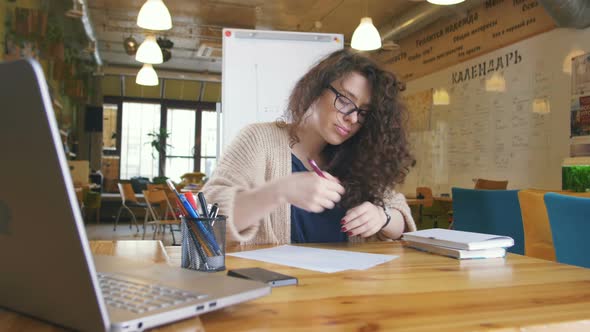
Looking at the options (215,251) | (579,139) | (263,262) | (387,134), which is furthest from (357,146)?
(579,139)

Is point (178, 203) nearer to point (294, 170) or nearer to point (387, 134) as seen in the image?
point (294, 170)

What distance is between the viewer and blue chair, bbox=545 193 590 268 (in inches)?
68.0

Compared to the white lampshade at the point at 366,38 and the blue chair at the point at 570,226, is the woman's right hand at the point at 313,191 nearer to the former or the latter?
the blue chair at the point at 570,226

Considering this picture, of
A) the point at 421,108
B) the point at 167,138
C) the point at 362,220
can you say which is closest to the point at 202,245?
the point at 362,220

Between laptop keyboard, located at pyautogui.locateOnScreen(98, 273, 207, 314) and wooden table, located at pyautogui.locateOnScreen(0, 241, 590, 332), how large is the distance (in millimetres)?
30

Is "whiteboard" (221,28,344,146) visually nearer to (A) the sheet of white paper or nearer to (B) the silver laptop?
(A) the sheet of white paper

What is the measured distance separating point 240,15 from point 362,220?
7393 mm

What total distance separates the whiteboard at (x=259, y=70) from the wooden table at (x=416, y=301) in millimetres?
2678

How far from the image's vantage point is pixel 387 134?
172 cm

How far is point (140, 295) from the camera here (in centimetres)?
61

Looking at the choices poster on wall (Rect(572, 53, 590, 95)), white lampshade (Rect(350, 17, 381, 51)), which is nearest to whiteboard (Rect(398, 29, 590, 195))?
poster on wall (Rect(572, 53, 590, 95))

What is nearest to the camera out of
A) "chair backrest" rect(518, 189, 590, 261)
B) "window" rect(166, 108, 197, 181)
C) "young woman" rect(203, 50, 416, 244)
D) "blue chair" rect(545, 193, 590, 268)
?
"young woman" rect(203, 50, 416, 244)

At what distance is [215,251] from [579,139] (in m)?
4.88

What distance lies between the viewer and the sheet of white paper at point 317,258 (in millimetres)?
1006
